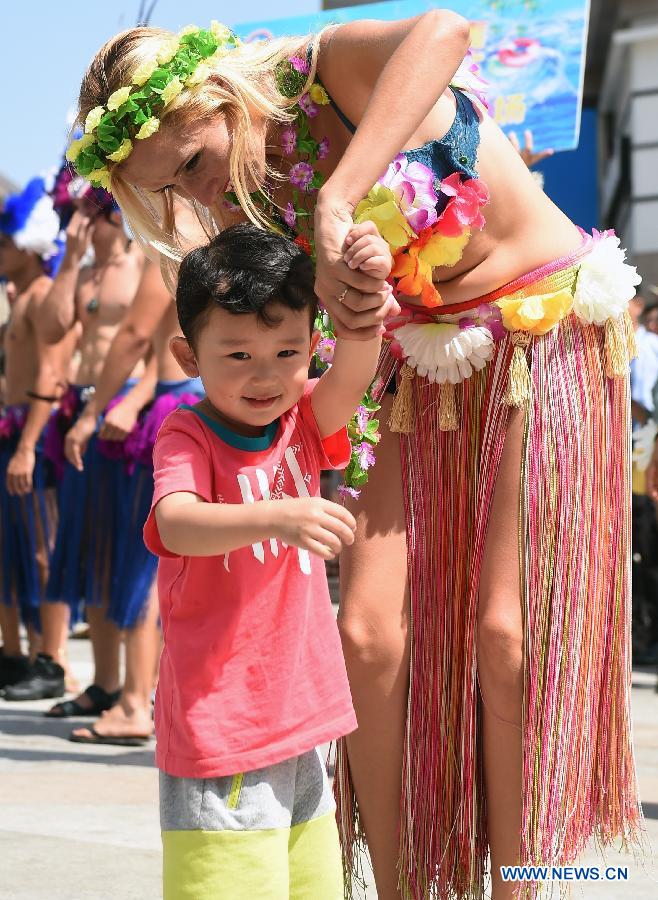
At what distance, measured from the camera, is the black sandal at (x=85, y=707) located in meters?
4.90

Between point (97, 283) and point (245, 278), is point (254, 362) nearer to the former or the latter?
point (245, 278)

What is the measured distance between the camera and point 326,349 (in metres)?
2.13

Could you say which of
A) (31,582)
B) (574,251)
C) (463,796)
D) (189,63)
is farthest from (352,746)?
(31,582)

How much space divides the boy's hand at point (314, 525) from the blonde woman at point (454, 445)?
24.3 inches

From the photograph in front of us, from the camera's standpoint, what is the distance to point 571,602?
2.27m

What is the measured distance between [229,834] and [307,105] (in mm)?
1159

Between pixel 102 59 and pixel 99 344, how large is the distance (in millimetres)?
2892

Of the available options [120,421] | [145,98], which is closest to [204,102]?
[145,98]

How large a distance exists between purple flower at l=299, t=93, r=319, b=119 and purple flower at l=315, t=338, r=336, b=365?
0.38m

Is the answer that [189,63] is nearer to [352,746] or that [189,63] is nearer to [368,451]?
[368,451]

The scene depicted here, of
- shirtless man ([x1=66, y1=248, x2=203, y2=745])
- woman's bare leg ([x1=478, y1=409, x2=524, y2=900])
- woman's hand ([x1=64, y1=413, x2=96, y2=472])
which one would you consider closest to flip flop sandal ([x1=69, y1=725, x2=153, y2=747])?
shirtless man ([x1=66, y1=248, x2=203, y2=745])

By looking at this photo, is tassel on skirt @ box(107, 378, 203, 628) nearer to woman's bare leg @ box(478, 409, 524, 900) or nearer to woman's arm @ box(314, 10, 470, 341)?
woman's bare leg @ box(478, 409, 524, 900)

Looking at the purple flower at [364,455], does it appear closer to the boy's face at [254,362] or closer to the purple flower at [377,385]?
the purple flower at [377,385]

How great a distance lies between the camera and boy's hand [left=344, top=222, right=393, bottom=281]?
65.2 inches
